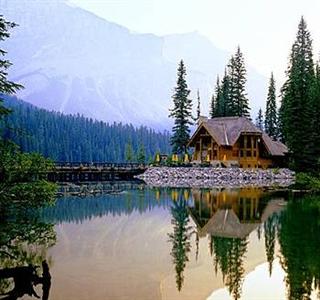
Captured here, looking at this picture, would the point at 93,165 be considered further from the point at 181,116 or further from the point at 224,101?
the point at 224,101

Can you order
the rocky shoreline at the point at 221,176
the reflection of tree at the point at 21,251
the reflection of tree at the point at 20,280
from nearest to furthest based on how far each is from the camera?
the reflection of tree at the point at 20,280
the reflection of tree at the point at 21,251
the rocky shoreline at the point at 221,176

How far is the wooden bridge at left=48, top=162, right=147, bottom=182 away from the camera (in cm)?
6195

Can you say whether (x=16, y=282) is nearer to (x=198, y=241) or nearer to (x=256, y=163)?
(x=198, y=241)

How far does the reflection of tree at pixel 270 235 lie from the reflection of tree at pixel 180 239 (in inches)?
101

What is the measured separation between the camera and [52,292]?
504 inches

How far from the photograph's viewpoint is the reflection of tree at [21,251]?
37.6 ft

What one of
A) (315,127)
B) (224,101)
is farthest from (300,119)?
(224,101)

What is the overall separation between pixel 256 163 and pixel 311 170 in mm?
14358

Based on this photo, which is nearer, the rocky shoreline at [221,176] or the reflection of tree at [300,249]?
the reflection of tree at [300,249]

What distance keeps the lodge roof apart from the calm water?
3457 centimetres

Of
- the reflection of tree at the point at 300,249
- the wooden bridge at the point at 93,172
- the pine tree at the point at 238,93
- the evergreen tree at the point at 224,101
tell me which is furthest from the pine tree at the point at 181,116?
the reflection of tree at the point at 300,249

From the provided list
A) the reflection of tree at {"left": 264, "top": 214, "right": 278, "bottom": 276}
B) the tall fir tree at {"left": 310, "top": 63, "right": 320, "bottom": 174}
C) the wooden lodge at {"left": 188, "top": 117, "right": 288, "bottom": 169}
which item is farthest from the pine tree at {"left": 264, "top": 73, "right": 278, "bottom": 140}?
the reflection of tree at {"left": 264, "top": 214, "right": 278, "bottom": 276}

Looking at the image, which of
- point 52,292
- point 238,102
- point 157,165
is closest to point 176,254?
point 52,292

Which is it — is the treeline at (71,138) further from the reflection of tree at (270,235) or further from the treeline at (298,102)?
the reflection of tree at (270,235)
